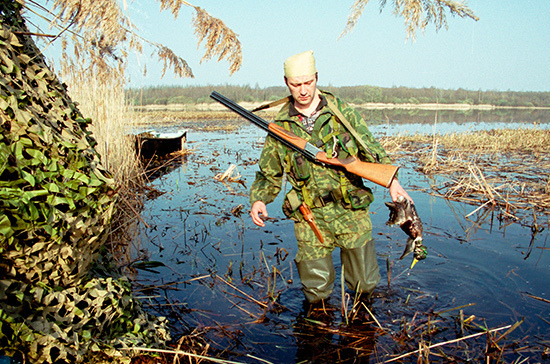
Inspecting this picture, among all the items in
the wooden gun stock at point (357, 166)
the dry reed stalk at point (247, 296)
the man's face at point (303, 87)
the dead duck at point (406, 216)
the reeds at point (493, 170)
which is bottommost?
the dry reed stalk at point (247, 296)

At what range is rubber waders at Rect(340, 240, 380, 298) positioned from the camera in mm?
3424

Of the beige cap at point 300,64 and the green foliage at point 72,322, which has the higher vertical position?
the beige cap at point 300,64

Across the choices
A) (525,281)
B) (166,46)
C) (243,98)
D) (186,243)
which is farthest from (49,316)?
(243,98)

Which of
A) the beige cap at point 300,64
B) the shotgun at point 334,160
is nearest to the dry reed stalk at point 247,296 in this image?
the shotgun at point 334,160

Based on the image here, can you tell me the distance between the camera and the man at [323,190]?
10.9ft

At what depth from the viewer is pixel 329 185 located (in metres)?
3.37

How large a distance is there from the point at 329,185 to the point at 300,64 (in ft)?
3.36

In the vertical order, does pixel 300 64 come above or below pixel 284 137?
above

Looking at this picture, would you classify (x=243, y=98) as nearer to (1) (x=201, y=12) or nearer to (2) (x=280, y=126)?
(1) (x=201, y=12)

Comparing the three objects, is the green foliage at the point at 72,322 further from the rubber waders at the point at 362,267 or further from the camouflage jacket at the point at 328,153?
the rubber waders at the point at 362,267

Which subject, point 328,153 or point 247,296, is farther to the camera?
point 247,296

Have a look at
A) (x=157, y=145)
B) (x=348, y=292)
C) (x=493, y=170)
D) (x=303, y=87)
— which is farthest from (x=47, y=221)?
(x=493, y=170)

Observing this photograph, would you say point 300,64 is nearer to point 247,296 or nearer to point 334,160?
point 334,160

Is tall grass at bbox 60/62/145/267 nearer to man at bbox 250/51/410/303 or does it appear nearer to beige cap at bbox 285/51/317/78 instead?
man at bbox 250/51/410/303
